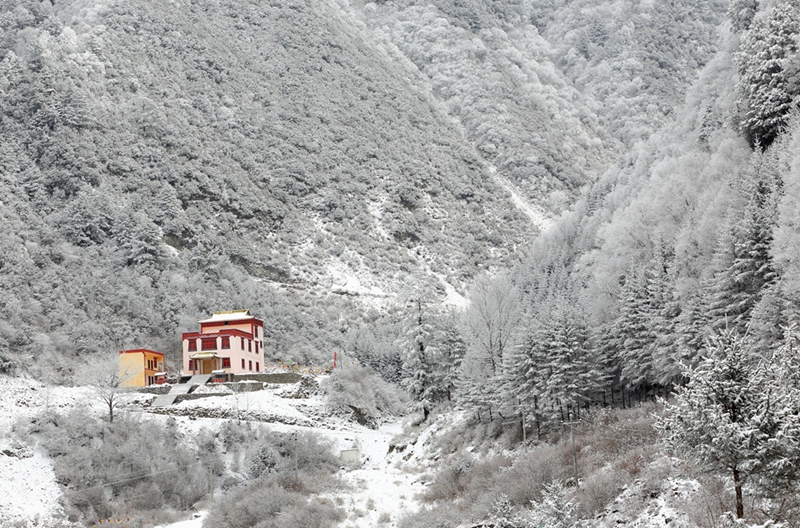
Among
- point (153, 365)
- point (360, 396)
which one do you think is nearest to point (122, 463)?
point (153, 365)

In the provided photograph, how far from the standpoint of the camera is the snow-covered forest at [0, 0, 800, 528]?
27.5m

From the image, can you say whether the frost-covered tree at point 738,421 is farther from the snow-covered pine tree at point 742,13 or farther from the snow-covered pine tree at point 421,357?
the snow-covered pine tree at point 742,13

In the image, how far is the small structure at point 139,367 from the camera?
2364 inches

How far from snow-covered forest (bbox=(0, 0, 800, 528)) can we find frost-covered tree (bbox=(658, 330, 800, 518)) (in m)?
0.06

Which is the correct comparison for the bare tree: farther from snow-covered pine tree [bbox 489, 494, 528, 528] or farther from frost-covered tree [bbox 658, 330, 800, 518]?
frost-covered tree [bbox 658, 330, 800, 518]

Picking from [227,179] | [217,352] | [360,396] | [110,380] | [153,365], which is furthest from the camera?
[227,179]

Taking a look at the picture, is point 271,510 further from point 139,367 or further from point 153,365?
point 153,365

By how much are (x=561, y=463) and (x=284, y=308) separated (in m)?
62.9

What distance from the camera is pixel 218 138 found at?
130 metres

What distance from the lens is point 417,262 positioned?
12231 centimetres

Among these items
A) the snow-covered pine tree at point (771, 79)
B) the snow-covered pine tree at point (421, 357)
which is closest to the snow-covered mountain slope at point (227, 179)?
the snow-covered pine tree at point (421, 357)

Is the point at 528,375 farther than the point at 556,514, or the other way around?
the point at 528,375

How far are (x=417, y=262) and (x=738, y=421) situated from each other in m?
106

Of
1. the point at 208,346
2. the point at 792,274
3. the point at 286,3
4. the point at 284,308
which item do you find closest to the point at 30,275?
the point at 208,346
